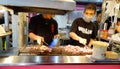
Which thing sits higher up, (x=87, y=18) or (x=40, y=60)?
(x=87, y=18)

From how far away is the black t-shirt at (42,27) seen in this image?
9.07 ft

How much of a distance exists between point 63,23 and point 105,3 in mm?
2950

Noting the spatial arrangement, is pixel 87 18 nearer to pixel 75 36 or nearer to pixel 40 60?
pixel 75 36

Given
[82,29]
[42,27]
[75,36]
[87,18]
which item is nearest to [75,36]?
[75,36]

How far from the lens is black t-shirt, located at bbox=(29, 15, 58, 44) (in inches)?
109

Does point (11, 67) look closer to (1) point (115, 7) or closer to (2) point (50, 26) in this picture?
(2) point (50, 26)

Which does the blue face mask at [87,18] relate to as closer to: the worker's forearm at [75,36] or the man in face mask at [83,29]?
the man in face mask at [83,29]

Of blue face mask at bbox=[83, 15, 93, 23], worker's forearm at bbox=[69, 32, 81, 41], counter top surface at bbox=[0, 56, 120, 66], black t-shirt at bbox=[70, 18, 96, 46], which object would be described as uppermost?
blue face mask at bbox=[83, 15, 93, 23]

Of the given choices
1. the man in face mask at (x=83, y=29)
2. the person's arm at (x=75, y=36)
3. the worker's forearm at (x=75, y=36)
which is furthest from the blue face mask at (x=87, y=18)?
the worker's forearm at (x=75, y=36)

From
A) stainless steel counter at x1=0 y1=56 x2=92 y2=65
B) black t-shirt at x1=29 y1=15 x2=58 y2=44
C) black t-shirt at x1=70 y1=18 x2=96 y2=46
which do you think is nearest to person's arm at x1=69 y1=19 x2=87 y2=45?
black t-shirt at x1=70 y1=18 x2=96 y2=46

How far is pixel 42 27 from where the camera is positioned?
278 cm

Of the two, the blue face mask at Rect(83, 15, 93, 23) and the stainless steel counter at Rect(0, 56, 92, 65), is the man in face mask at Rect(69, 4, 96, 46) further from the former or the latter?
the stainless steel counter at Rect(0, 56, 92, 65)

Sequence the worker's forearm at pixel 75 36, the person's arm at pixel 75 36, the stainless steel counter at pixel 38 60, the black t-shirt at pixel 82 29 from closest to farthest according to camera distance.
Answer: the stainless steel counter at pixel 38 60
the person's arm at pixel 75 36
the worker's forearm at pixel 75 36
the black t-shirt at pixel 82 29

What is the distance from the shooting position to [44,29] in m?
2.80
